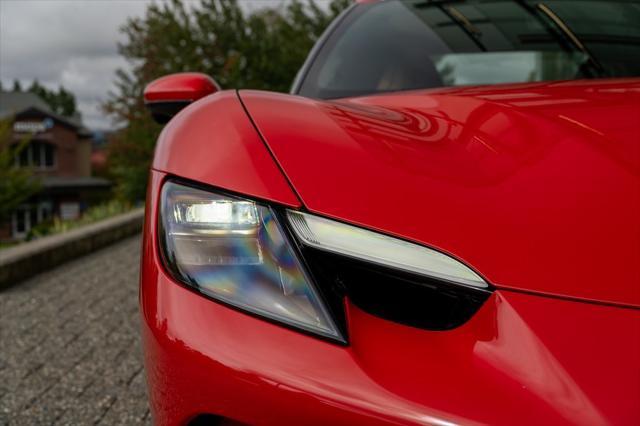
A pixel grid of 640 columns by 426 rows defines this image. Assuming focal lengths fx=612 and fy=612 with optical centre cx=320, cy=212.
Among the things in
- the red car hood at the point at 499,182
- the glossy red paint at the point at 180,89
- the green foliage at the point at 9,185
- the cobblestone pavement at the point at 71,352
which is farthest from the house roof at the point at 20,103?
the red car hood at the point at 499,182

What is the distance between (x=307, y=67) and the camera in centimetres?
229

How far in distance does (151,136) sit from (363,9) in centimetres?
2163

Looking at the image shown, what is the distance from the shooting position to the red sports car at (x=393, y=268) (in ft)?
2.67

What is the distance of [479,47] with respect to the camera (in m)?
2.19

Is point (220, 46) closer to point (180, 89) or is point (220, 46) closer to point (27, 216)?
point (180, 89)

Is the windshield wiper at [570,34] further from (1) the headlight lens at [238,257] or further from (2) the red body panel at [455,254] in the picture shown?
(1) the headlight lens at [238,257]

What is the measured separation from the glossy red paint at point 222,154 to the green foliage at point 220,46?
18652 mm

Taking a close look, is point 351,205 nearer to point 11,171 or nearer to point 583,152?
point 583,152

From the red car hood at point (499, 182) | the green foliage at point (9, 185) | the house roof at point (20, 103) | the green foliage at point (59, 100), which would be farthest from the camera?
the green foliage at point (59, 100)

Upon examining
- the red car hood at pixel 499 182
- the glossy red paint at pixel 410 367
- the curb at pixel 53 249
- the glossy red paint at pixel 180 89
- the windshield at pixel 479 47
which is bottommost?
the curb at pixel 53 249

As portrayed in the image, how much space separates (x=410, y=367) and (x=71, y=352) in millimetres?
2341

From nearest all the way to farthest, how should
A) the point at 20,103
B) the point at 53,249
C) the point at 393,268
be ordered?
the point at 393,268, the point at 53,249, the point at 20,103

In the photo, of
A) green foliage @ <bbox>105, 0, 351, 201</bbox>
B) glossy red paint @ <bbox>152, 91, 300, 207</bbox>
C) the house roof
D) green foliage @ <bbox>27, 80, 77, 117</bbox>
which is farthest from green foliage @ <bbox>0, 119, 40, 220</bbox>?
green foliage @ <bbox>27, 80, 77, 117</bbox>

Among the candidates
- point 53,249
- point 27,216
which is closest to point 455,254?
point 53,249
